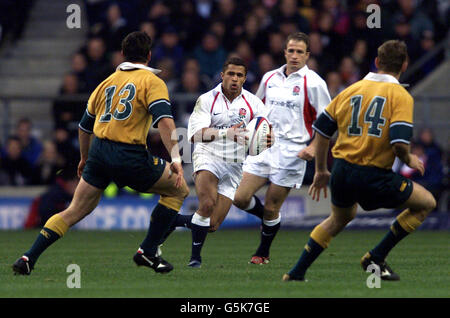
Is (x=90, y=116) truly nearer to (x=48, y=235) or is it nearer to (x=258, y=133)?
(x=48, y=235)

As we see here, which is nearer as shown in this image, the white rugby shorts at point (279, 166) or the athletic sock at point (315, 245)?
the athletic sock at point (315, 245)

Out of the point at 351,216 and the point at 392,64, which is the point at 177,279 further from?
the point at 392,64

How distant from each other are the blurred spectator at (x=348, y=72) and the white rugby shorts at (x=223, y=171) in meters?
8.04

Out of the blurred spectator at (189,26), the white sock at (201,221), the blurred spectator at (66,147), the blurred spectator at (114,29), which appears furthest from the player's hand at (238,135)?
the blurred spectator at (189,26)

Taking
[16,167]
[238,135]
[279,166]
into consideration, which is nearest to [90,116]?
[238,135]

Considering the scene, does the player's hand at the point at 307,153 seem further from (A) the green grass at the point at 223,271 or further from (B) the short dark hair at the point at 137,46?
(B) the short dark hair at the point at 137,46

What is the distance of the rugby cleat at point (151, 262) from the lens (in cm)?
947

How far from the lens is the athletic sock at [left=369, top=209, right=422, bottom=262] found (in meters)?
8.83

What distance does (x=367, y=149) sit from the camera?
8.32 metres

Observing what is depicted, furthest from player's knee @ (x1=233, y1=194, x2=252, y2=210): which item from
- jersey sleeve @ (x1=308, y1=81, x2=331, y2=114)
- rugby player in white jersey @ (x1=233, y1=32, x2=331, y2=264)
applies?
jersey sleeve @ (x1=308, y1=81, x2=331, y2=114)

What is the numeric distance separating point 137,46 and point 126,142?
873 mm

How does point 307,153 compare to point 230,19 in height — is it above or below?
below

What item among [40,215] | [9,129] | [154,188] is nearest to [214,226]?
[154,188]

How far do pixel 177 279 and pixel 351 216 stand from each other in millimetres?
1696
